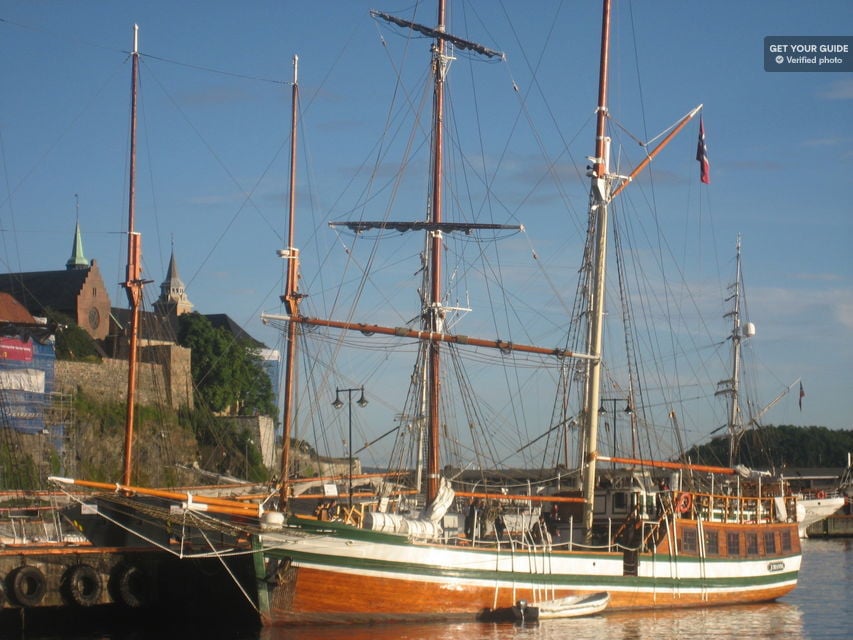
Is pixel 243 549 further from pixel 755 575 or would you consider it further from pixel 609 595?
pixel 755 575

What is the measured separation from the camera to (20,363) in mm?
71875

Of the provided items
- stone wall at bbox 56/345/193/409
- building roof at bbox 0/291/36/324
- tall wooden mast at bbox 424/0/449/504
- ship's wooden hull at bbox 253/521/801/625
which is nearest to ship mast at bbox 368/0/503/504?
tall wooden mast at bbox 424/0/449/504

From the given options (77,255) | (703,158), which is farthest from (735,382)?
(77,255)

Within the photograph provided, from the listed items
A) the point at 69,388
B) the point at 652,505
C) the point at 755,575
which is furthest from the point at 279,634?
the point at 69,388

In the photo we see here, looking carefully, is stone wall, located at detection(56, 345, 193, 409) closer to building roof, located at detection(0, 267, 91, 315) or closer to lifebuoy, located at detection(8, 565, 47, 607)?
building roof, located at detection(0, 267, 91, 315)

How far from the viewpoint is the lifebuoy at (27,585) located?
35500 millimetres

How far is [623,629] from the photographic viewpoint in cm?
3547

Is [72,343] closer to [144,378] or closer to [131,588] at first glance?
[144,378]

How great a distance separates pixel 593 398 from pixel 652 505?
168 inches

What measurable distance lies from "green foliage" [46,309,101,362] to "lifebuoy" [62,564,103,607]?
4517cm

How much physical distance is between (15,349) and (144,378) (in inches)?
552

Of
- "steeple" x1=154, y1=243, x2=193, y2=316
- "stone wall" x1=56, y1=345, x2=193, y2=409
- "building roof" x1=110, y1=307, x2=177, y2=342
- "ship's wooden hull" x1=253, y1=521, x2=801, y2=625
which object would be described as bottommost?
"ship's wooden hull" x1=253, y1=521, x2=801, y2=625

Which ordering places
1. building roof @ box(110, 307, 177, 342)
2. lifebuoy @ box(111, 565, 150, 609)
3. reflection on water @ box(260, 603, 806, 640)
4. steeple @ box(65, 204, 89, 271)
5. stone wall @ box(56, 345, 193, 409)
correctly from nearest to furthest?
reflection on water @ box(260, 603, 806, 640) < lifebuoy @ box(111, 565, 150, 609) < stone wall @ box(56, 345, 193, 409) < building roof @ box(110, 307, 177, 342) < steeple @ box(65, 204, 89, 271)

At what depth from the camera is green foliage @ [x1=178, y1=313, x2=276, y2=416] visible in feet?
319
